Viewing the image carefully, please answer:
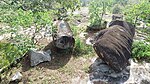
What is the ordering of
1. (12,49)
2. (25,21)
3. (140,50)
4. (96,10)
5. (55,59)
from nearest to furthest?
1. (12,49)
2. (25,21)
3. (55,59)
4. (140,50)
5. (96,10)

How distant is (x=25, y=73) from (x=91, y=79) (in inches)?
113

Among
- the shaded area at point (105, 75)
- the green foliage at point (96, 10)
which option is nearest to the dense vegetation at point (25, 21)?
the shaded area at point (105, 75)

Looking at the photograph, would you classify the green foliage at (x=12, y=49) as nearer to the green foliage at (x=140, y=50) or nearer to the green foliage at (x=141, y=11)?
the green foliage at (x=140, y=50)

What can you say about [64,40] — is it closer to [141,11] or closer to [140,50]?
[140,50]

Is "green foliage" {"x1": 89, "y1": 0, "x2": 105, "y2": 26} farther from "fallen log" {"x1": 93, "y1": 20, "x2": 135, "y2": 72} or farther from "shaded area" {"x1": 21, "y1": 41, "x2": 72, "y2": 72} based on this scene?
"fallen log" {"x1": 93, "y1": 20, "x2": 135, "y2": 72}

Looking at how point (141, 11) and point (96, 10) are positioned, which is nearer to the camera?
point (141, 11)

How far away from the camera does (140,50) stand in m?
10.4

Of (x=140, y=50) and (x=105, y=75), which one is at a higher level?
(x=140, y=50)

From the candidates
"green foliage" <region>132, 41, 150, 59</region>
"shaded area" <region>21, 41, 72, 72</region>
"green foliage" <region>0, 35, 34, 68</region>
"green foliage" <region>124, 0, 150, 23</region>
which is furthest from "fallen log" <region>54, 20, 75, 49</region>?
"green foliage" <region>124, 0, 150, 23</region>

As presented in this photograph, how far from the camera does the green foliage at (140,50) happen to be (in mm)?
10148

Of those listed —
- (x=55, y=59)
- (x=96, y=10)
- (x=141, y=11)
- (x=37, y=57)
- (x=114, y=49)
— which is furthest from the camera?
(x=96, y=10)

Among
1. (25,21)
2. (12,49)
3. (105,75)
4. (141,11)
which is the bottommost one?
(105,75)

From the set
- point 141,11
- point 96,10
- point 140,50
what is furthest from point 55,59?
point 141,11

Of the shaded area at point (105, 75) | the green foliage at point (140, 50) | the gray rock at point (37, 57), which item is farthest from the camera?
the green foliage at point (140, 50)
